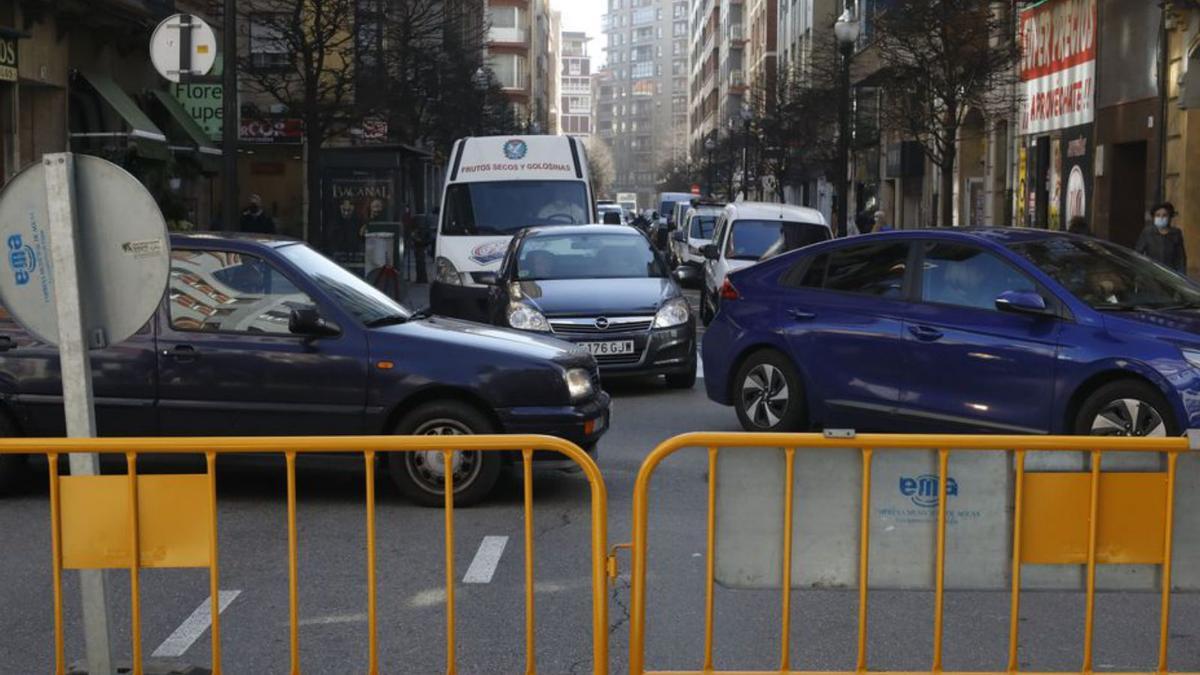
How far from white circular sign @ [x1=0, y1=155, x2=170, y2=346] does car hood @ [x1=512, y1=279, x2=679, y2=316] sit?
32.7 ft

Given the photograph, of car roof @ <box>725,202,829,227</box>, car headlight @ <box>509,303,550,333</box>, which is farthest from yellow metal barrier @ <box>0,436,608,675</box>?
car roof @ <box>725,202,829,227</box>

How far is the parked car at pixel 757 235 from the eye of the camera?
2539 cm

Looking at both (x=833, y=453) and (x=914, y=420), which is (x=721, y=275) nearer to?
(x=914, y=420)

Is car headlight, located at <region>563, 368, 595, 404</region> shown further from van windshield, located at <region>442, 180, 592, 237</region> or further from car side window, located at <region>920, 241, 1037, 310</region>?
van windshield, located at <region>442, 180, 592, 237</region>

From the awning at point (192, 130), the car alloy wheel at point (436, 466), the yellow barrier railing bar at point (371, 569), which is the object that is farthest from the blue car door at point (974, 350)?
the awning at point (192, 130)

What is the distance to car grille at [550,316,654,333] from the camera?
15391 millimetres

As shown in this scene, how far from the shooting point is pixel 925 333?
1102 centimetres

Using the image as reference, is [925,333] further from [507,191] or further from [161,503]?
[507,191]

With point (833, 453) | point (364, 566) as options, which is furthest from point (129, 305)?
point (833, 453)

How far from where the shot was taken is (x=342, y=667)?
236 inches

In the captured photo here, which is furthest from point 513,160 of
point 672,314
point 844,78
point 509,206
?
point 844,78

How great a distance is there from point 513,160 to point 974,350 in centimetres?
1361

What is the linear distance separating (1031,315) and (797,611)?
14.0 ft

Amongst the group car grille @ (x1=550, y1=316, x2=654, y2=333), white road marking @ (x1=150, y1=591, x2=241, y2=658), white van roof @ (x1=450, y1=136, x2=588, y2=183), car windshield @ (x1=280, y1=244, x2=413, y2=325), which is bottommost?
white road marking @ (x1=150, y1=591, x2=241, y2=658)
